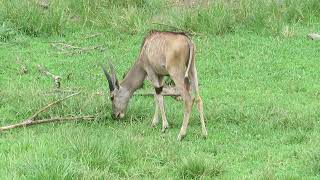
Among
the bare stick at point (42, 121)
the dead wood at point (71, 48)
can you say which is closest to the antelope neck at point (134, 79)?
the bare stick at point (42, 121)

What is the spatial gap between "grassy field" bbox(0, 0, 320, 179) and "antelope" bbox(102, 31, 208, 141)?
191mm

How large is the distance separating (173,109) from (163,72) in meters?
0.90

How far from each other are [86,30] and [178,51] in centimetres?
490

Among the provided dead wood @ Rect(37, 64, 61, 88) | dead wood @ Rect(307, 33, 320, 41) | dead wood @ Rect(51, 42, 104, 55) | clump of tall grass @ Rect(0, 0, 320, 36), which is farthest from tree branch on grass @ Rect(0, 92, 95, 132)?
dead wood @ Rect(307, 33, 320, 41)

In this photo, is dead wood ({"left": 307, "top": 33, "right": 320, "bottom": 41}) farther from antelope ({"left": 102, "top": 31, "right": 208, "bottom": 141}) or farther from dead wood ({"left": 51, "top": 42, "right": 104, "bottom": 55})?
antelope ({"left": 102, "top": 31, "right": 208, "bottom": 141})

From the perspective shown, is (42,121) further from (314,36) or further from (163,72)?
(314,36)

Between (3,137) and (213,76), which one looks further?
(213,76)

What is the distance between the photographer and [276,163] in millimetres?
6801

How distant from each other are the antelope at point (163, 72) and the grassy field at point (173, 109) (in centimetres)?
19

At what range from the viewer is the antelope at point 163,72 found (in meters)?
7.80

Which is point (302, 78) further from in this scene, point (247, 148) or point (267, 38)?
point (247, 148)

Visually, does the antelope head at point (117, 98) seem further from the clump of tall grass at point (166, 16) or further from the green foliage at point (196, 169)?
the clump of tall grass at point (166, 16)

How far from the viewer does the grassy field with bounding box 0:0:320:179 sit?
6.54 metres

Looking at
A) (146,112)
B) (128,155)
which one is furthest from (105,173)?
(146,112)
